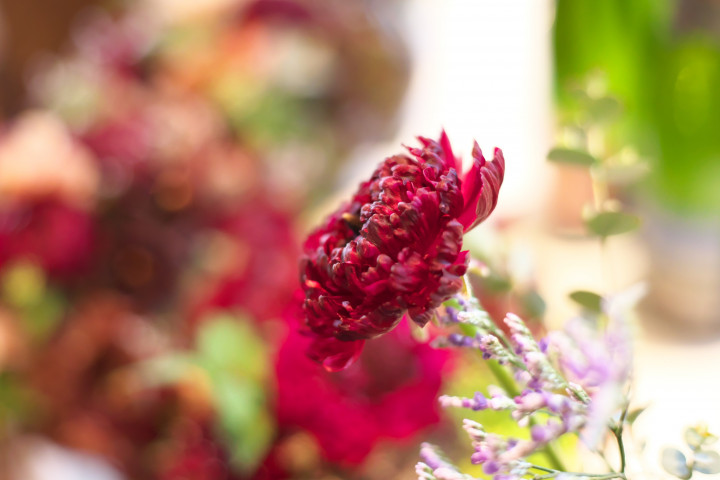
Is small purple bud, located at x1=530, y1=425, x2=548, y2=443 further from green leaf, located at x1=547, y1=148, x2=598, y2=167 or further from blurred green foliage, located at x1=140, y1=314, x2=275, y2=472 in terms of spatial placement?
blurred green foliage, located at x1=140, y1=314, x2=275, y2=472

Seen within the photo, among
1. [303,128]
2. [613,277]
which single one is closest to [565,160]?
[613,277]

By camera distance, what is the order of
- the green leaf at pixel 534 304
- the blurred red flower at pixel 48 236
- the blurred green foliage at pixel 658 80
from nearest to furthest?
1. the green leaf at pixel 534 304
2. the blurred green foliage at pixel 658 80
3. the blurred red flower at pixel 48 236

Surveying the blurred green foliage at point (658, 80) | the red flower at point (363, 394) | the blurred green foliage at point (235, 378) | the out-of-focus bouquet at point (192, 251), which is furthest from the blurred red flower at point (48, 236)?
the blurred green foliage at point (658, 80)

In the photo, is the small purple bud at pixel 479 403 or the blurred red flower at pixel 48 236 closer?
the small purple bud at pixel 479 403

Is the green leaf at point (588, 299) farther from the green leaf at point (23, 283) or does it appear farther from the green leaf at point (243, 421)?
the green leaf at point (23, 283)

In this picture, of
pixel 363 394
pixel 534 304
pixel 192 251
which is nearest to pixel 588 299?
pixel 534 304

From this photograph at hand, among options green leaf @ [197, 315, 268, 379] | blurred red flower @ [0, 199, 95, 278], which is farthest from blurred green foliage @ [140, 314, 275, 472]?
blurred red flower @ [0, 199, 95, 278]

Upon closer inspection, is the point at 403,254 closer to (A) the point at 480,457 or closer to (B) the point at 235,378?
(A) the point at 480,457
